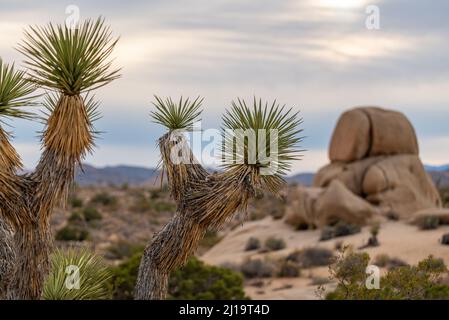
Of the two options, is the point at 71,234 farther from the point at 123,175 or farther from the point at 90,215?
the point at 123,175

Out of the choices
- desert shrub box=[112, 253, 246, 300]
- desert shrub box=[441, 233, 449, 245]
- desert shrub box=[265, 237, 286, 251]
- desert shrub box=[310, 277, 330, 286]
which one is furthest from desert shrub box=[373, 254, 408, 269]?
desert shrub box=[265, 237, 286, 251]

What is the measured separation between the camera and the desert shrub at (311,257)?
2683cm

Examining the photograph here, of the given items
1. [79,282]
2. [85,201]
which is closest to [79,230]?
[85,201]

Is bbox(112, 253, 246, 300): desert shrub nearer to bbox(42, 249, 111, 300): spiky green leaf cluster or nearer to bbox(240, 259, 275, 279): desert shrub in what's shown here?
bbox(240, 259, 275, 279): desert shrub

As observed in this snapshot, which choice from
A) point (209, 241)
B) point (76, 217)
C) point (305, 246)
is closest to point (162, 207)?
point (76, 217)

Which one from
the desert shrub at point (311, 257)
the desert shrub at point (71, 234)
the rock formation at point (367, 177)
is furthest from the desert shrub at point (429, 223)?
the desert shrub at point (71, 234)

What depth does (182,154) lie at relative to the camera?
733 cm

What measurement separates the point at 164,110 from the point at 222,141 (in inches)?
30.4

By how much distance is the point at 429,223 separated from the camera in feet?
93.2

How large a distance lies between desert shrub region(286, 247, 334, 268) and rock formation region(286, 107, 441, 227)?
3.59m

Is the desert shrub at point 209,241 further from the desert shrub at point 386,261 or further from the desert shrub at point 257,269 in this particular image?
the desert shrub at point 386,261

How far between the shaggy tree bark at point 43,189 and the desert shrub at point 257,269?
19.4 m
